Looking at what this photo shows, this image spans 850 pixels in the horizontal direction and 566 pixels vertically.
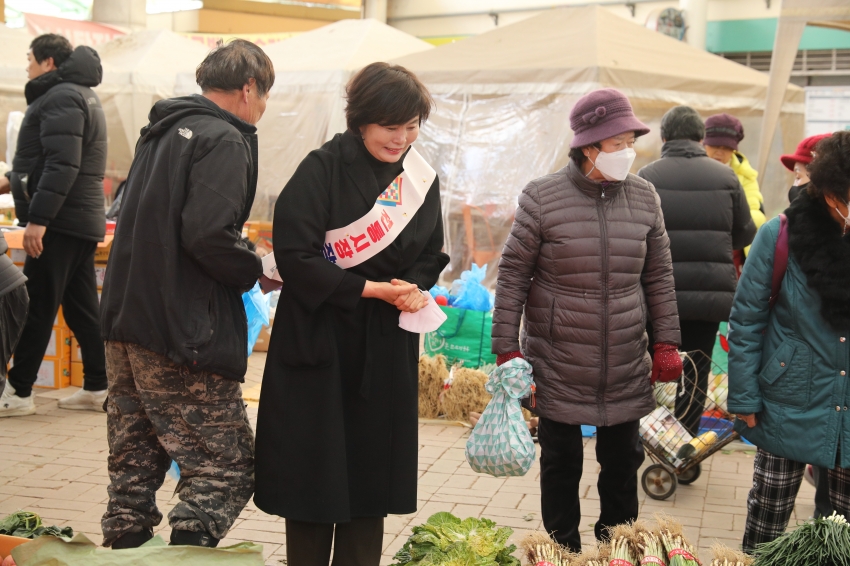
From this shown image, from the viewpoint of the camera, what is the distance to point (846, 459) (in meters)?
3.25

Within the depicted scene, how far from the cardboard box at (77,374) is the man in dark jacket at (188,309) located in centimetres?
399

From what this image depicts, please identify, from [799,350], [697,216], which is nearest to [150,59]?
[697,216]

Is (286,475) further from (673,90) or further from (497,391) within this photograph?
(673,90)

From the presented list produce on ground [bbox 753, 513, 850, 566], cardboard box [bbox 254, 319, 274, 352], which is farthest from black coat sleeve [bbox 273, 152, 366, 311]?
cardboard box [bbox 254, 319, 274, 352]

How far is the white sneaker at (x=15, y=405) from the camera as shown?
5.91 metres

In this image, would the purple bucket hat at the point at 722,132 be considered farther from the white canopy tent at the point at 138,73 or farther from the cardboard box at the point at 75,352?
the white canopy tent at the point at 138,73

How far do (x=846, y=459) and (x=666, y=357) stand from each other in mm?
743

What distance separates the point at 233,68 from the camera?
2.99 meters

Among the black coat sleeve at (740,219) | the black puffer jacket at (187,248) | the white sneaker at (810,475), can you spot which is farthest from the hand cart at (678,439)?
the black puffer jacket at (187,248)

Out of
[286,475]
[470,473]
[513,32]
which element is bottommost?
[470,473]

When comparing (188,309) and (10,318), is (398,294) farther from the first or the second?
(10,318)

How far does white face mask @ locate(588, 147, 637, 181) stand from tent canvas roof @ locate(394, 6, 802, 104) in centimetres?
569

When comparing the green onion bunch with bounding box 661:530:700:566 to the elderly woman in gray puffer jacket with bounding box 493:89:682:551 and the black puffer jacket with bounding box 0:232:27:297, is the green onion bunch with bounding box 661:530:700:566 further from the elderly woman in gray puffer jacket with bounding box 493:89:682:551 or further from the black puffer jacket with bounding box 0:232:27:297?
the black puffer jacket with bounding box 0:232:27:297

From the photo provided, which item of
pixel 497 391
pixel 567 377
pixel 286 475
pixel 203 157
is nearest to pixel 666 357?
pixel 567 377
